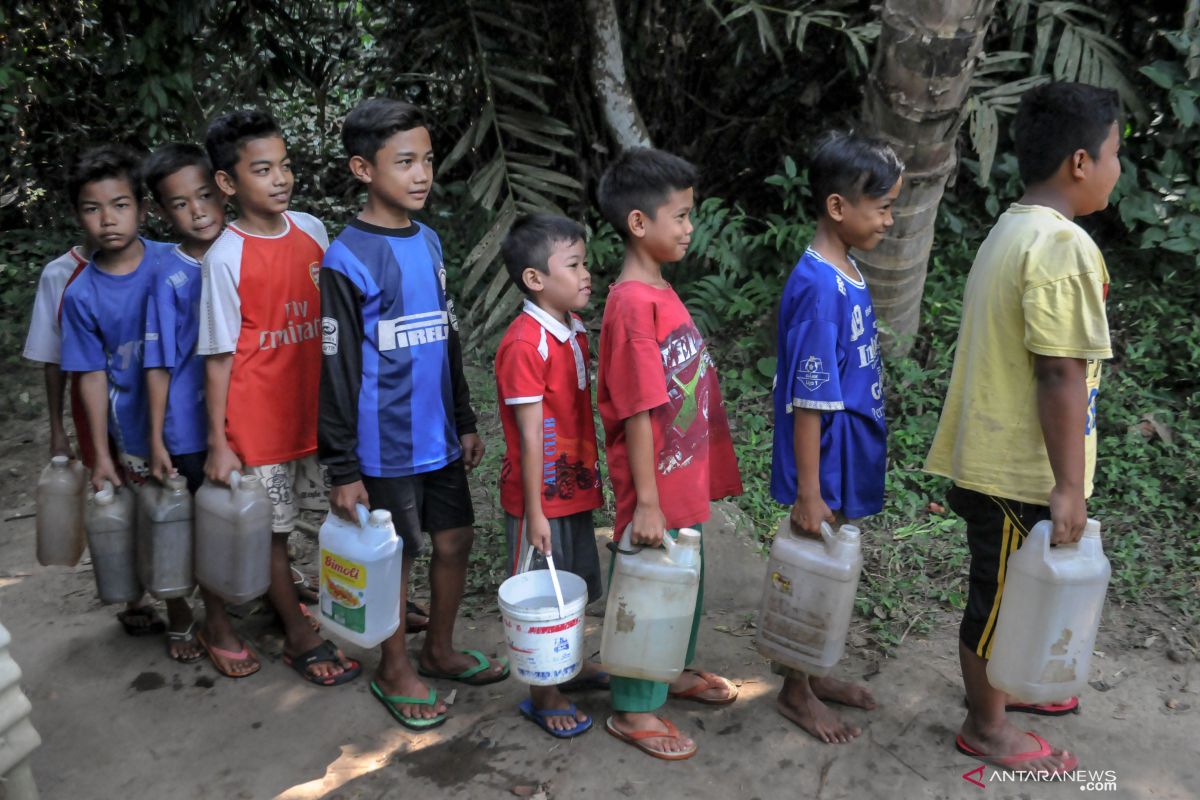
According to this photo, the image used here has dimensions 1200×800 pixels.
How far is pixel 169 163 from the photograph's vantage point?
305 cm

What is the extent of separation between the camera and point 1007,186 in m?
5.34

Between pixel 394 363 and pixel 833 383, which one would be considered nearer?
pixel 833 383

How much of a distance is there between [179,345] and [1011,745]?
2612 mm

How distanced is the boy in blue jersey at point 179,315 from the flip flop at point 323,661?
0.66 metres

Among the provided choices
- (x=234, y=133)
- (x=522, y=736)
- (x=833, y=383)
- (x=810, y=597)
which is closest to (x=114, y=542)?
(x=234, y=133)

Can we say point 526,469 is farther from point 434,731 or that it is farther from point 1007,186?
point 1007,186

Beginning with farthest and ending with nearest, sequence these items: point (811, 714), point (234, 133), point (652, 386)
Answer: point (234, 133) → point (811, 714) → point (652, 386)

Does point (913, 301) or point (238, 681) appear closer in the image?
point (238, 681)

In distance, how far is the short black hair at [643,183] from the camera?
2.59m

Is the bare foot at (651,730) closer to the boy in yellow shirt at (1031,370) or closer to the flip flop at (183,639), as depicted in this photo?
the boy in yellow shirt at (1031,370)

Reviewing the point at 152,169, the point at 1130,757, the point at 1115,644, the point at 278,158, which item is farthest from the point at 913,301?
the point at 152,169

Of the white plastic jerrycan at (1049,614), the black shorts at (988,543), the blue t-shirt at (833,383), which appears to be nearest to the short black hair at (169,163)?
the blue t-shirt at (833,383)

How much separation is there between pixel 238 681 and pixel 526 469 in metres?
1.32

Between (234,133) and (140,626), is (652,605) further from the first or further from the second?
(140,626)
